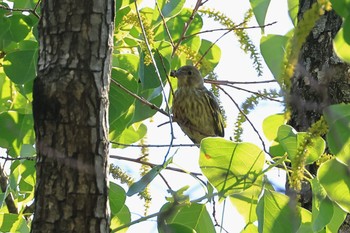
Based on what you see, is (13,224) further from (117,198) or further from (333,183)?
(333,183)

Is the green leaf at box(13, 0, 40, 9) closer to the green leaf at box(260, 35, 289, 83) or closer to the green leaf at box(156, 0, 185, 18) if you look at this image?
the green leaf at box(156, 0, 185, 18)

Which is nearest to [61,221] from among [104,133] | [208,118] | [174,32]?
[104,133]

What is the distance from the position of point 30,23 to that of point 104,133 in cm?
139

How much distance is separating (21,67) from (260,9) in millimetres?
1137

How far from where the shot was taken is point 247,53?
3098 mm

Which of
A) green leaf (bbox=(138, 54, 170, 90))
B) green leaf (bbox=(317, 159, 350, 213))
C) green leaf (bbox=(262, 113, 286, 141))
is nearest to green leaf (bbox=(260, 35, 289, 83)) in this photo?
green leaf (bbox=(317, 159, 350, 213))

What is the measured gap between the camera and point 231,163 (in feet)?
7.93

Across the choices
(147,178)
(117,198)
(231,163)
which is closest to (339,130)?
(231,163)

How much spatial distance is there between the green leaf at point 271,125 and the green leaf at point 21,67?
91cm

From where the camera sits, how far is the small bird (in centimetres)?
578

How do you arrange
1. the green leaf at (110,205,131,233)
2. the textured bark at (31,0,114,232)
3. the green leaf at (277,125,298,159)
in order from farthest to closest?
the green leaf at (110,205,131,233)
the green leaf at (277,125,298,159)
the textured bark at (31,0,114,232)

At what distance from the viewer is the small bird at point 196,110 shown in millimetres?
5777

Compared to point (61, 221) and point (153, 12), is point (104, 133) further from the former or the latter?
point (153, 12)

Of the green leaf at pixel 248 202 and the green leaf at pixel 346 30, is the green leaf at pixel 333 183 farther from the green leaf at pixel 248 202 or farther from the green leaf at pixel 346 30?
the green leaf at pixel 346 30
